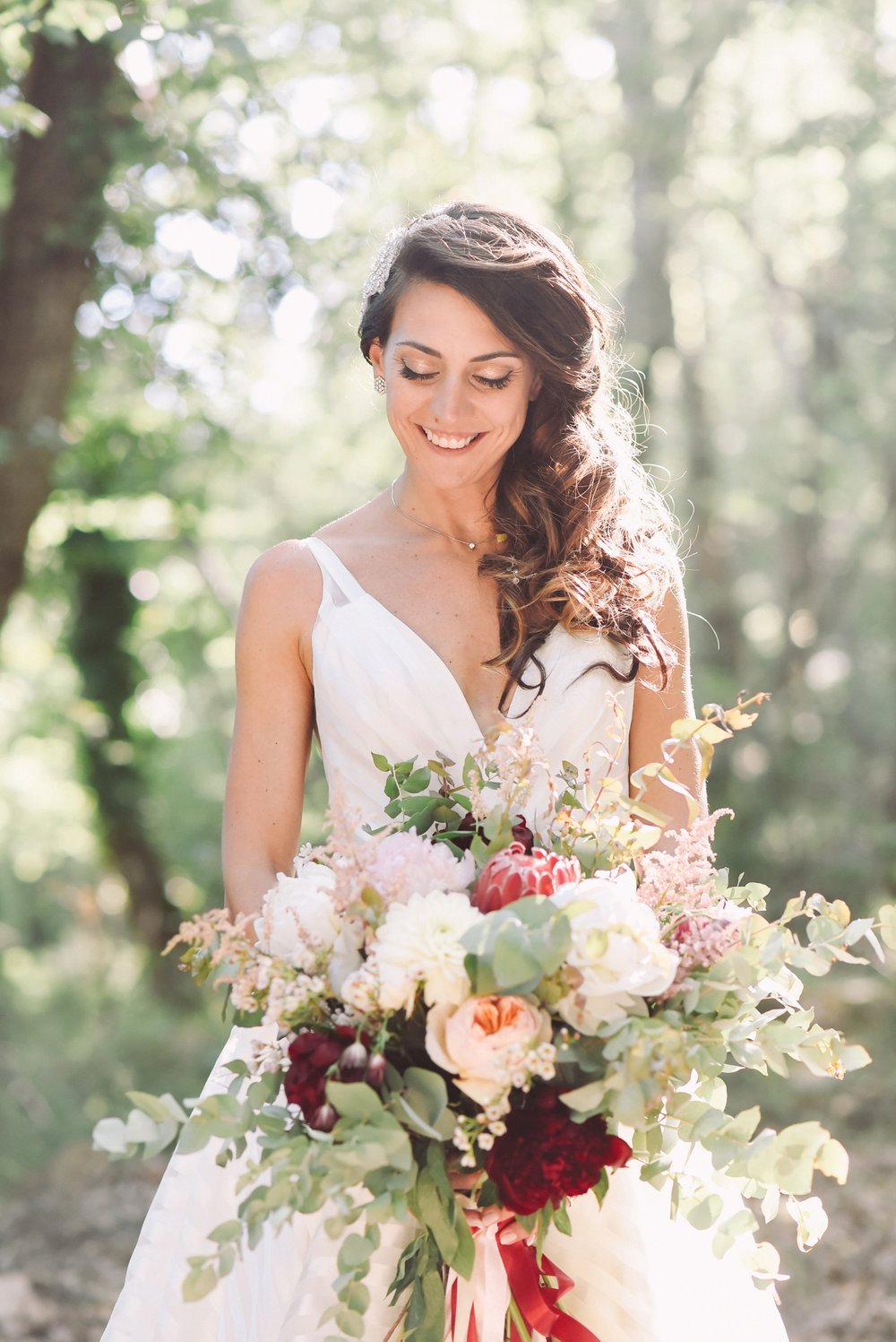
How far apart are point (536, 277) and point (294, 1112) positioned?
1617 millimetres

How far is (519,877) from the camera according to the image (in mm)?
1791

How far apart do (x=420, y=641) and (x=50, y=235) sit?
371cm

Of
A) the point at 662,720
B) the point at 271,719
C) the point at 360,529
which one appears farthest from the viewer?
the point at 360,529

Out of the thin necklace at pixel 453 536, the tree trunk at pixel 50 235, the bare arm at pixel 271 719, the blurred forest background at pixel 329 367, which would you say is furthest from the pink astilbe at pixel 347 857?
the tree trunk at pixel 50 235

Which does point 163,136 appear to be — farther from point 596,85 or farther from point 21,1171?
point 596,85

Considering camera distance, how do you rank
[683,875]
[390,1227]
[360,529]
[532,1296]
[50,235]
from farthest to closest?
[50,235]
[360,529]
[390,1227]
[532,1296]
[683,875]

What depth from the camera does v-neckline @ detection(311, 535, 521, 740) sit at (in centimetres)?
271

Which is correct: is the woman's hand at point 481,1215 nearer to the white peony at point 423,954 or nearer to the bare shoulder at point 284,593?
the white peony at point 423,954

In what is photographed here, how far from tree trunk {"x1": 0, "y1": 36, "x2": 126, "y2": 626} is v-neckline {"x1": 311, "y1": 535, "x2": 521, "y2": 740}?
10.4 ft

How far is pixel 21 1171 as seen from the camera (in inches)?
298

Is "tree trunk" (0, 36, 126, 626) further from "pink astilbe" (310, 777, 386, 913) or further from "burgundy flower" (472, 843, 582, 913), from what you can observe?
"burgundy flower" (472, 843, 582, 913)

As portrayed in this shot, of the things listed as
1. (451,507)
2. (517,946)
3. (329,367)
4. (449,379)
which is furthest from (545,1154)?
(329,367)

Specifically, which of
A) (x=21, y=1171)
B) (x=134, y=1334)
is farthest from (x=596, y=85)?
(x=134, y=1334)

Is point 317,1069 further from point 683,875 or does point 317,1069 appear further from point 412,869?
point 683,875
